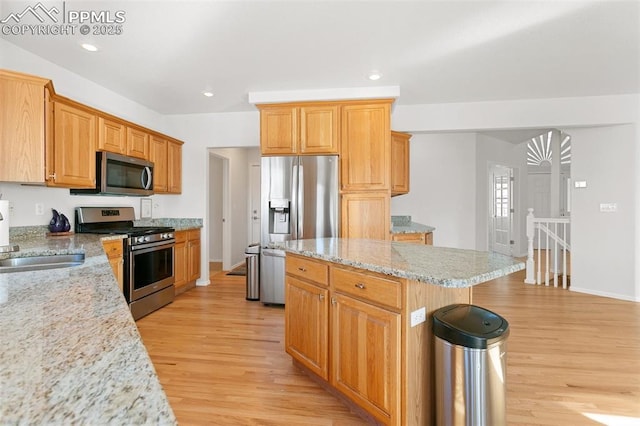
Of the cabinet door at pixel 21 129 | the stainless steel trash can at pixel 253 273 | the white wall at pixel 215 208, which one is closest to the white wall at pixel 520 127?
the cabinet door at pixel 21 129

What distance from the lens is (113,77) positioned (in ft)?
10.8

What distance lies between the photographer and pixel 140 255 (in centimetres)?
324

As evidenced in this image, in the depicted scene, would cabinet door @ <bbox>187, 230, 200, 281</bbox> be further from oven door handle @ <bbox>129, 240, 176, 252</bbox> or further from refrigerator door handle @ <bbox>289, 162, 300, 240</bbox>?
refrigerator door handle @ <bbox>289, 162, 300, 240</bbox>

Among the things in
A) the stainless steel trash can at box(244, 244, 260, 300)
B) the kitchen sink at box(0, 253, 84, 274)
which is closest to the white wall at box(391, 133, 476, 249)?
the stainless steel trash can at box(244, 244, 260, 300)

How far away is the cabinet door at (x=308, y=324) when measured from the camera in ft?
6.16

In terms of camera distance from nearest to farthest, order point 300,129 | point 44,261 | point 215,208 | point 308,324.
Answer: point 44,261 < point 308,324 < point 300,129 < point 215,208

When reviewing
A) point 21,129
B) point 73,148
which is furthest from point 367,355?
point 73,148

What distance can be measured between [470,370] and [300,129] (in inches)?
117

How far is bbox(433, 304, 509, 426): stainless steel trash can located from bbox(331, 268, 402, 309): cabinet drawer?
234 millimetres

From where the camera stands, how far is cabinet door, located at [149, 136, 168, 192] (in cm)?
395

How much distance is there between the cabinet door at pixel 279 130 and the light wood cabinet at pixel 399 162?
133cm

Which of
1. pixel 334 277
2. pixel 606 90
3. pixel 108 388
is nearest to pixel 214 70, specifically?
pixel 334 277

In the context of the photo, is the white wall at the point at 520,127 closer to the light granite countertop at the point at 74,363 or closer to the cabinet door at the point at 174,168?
the cabinet door at the point at 174,168

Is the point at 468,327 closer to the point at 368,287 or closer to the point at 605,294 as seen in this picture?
the point at 368,287
